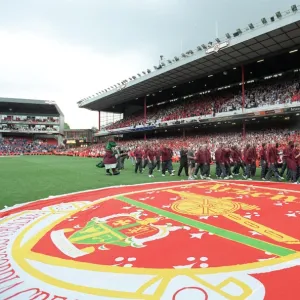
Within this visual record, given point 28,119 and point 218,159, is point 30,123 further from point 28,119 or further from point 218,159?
point 218,159

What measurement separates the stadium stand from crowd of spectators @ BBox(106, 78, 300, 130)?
32657 mm

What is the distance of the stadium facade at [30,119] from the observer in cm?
6669

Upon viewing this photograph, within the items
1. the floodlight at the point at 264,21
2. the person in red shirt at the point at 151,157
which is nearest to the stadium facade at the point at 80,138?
the floodlight at the point at 264,21

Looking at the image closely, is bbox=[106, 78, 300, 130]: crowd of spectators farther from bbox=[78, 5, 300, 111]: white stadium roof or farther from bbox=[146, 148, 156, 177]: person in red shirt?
bbox=[146, 148, 156, 177]: person in red shirt

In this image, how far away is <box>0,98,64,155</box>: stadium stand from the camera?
6606cm

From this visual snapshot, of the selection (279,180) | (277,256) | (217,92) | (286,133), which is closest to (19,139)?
(217,92)

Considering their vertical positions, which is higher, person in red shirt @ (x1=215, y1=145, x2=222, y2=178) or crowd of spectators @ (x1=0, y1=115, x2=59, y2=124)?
crowd of spectators @ (x1=0, y1=115, x2=59, y2=124)

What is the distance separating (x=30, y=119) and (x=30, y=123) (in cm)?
109

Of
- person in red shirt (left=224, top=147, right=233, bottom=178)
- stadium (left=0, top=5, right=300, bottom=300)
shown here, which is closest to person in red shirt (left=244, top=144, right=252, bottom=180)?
stadium (left=0, top=5, right=300, bottom=300)

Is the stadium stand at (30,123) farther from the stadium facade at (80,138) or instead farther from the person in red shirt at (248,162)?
the person in red shirt at (248,162)

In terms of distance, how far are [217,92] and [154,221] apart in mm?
36179

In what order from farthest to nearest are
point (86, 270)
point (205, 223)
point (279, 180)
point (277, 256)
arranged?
point (279, 180) → point (205, 223) → point (277, 256) → point (86, 270)

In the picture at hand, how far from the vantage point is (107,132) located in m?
52.4

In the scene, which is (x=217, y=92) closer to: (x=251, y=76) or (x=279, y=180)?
(x=251, y=76)
